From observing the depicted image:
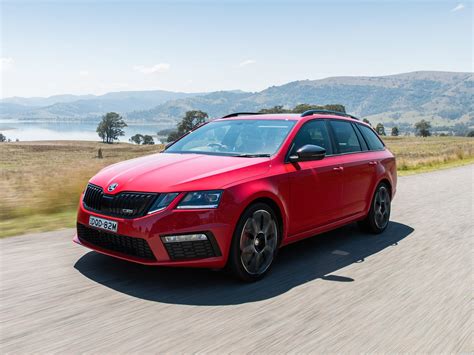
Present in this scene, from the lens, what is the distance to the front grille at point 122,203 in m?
4.02

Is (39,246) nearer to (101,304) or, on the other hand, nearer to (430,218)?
(101,304)

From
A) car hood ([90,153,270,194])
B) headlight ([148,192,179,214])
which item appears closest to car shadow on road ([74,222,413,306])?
headlight ([148,192,179,214])

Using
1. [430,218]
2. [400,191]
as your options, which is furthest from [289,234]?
[400,191]

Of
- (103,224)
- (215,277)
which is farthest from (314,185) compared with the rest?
(103,224)

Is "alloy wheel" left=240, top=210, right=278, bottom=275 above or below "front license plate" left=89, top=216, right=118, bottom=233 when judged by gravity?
below

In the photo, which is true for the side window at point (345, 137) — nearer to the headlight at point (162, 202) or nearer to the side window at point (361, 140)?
the side window at point (361, 140)

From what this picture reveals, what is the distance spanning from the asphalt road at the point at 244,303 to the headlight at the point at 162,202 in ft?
2.36

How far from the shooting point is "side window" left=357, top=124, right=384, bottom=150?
22.3 ft

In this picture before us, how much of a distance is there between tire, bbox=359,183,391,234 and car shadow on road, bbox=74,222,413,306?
73 cm

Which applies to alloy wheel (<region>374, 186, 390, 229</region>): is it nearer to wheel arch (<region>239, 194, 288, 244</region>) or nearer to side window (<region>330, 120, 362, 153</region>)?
side window (<region>330, 120, 362, 153</region>)

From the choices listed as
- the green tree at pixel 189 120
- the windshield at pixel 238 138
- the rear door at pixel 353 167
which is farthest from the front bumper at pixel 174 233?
the green tree at pixel 189 120

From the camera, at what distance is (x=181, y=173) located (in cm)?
433

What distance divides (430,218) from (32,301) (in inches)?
249

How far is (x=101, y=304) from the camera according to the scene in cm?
372
